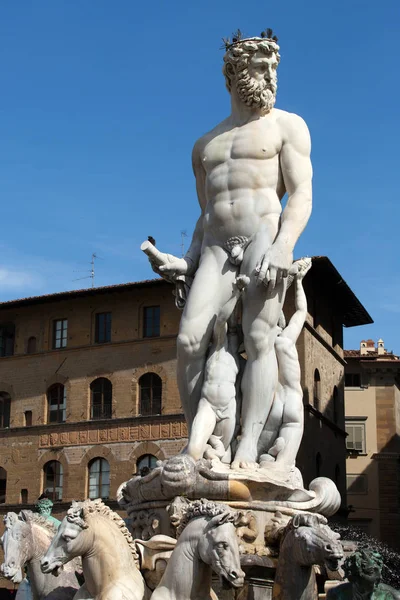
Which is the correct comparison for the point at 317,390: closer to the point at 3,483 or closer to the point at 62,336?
the point at 62,336

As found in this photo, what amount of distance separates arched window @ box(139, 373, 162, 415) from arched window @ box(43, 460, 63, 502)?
476cm

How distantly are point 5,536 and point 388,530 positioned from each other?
49853 millimetres

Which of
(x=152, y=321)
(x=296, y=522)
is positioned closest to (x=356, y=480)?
(x=152, y=321)

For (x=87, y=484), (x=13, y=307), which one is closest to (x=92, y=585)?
(x=87, y=484)

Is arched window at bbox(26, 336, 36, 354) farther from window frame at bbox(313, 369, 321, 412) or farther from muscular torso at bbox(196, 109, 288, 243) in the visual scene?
muscular torso at bbox(196, 109, 288, 243)

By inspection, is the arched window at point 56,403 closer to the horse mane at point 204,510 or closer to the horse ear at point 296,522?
the horse ear at point 296,522

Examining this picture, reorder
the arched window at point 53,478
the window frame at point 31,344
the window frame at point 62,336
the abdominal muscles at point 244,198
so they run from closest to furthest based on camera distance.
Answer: the abdominal muscles at point 244,198, the arched window at point 53,478, the window frame at point 62,336, the window frame at point 31,344

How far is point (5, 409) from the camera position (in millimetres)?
50438

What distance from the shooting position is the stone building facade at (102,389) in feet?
152

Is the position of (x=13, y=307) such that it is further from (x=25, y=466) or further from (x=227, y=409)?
(x=227, y=409)

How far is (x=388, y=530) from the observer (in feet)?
180

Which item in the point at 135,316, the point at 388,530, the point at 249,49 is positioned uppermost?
the point at 135,316

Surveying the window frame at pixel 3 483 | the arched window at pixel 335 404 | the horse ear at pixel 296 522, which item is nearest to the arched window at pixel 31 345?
the window frame at pixel 3 483

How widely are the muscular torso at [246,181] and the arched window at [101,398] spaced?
38.5 meters
